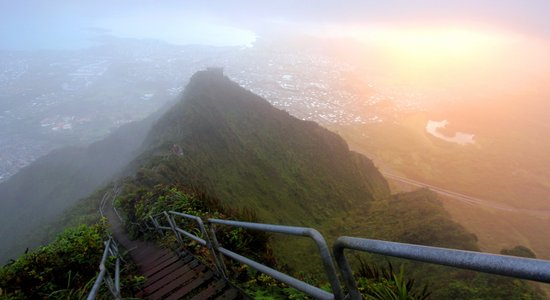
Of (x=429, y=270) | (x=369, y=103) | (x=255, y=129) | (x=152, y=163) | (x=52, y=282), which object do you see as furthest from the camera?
(x=369, y=103)

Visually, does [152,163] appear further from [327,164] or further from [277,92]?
[277,92]

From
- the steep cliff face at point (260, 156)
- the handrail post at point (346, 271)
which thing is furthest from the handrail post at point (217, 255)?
the steep cliff face at point (260, 156)

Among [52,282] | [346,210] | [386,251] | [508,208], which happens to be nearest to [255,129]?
[346,210]

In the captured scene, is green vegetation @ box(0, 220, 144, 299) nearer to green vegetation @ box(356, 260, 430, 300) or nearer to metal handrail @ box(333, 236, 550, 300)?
green vegetation @ box(356, 260, 430, 300)

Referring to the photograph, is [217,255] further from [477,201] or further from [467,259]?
[477,201]

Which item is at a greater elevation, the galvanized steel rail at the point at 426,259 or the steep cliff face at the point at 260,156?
the galvanized steel rail at the point at 426,259

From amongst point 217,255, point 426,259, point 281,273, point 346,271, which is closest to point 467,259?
point 426,259

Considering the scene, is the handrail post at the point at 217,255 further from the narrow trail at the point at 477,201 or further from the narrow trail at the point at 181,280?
the narrow trail at the point at 477,201
